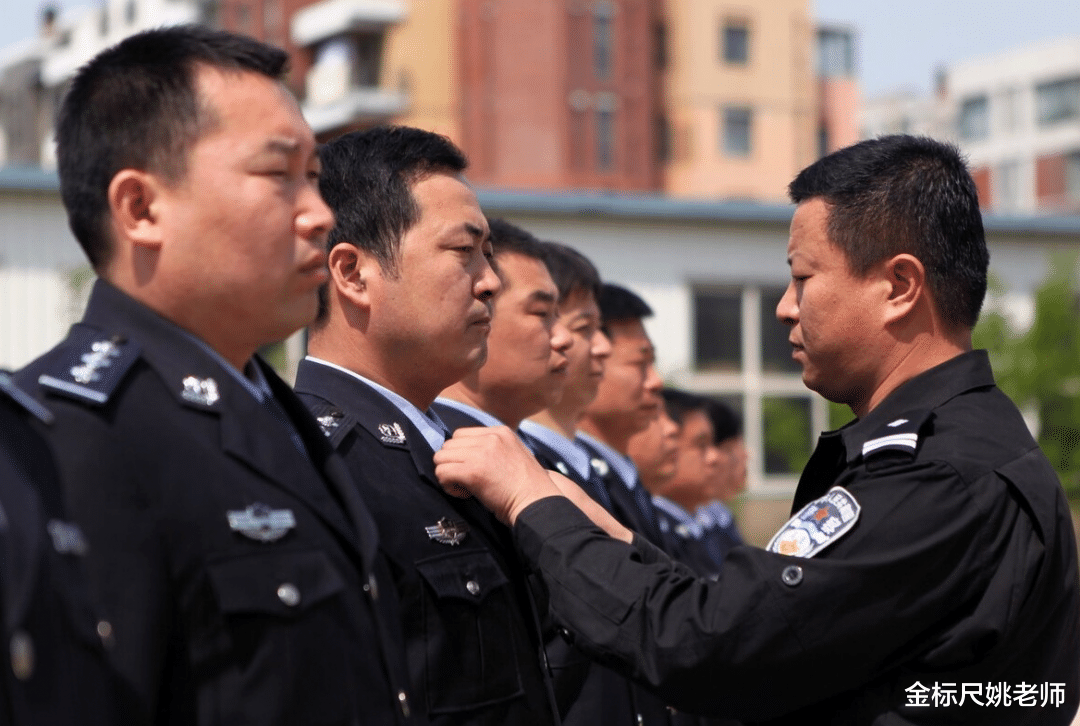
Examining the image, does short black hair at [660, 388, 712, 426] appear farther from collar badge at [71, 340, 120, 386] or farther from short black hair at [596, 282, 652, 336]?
collar badge at [71, 340, 120, 386]

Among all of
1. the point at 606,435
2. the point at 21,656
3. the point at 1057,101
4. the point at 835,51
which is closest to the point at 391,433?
the point at 21,656

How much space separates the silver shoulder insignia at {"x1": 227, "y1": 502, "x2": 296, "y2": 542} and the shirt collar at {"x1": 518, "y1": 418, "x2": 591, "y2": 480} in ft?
8.84

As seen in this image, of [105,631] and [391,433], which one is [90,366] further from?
[391,433]

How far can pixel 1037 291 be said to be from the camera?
20.7m

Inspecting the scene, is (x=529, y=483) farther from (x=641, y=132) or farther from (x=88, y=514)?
(x=641, y=132)

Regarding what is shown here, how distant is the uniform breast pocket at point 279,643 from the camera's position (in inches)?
81.4

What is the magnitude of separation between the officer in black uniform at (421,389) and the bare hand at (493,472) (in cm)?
4

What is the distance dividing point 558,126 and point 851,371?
118 feet

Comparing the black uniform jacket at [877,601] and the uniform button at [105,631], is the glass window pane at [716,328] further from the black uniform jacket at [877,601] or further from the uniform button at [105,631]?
the uniform button at [105,631]

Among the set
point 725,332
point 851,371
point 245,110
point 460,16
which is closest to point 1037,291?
point 725,332

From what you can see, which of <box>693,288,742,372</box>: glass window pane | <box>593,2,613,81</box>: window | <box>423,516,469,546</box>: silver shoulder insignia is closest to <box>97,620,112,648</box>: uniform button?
<box>423,516,469,546</box>: silver shoulder insignia

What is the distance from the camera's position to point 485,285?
10.3ft

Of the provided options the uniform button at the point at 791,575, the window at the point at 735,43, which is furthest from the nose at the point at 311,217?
the window at the point at 735,43

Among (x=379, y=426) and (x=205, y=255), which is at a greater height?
(x=205, y=255)
